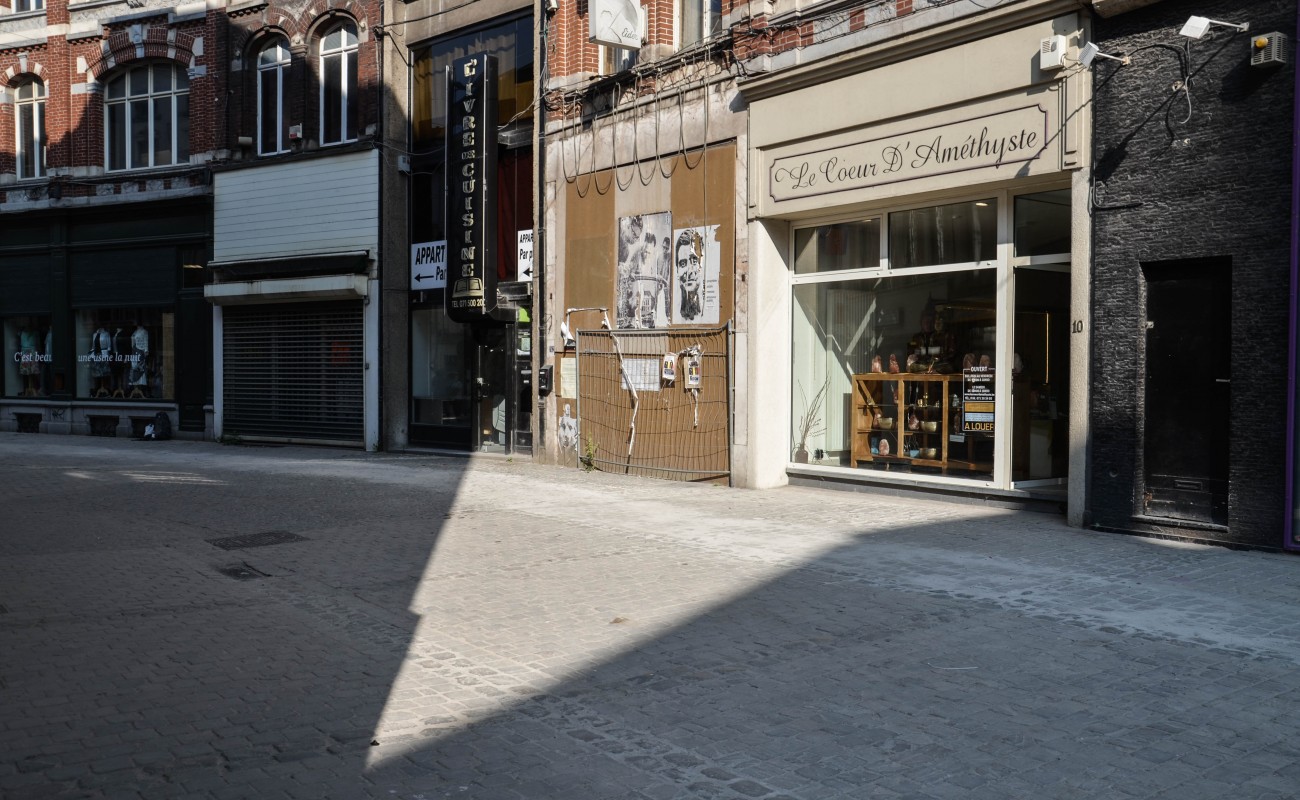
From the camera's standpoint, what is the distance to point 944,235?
12.3m

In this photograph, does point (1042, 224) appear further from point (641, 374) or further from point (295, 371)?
point (295, 371)

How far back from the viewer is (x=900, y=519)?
35.9 ft

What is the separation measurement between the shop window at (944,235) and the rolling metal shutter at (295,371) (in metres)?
12.0

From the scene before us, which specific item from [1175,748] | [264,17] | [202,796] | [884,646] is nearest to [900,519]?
[884,646]

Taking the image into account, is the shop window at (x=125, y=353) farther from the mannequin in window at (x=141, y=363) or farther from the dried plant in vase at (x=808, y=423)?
the dried plant in vase at (x=808, y=423)

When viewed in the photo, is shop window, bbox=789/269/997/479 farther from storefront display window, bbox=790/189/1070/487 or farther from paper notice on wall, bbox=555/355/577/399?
paper notice on wall, bbox=555/355/577/399

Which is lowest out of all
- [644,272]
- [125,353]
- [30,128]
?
[125,353]

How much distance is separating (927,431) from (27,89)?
78.7 ft

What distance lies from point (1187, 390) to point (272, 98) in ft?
62.5

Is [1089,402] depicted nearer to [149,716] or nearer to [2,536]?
[149,716]

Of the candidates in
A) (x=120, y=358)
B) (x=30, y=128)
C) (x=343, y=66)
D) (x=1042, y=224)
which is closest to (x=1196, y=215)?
(x=1042, y=224)

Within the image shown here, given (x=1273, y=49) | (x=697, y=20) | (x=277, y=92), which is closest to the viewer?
(x=1273, y=49)

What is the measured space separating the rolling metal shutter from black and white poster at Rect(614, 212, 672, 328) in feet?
24.1

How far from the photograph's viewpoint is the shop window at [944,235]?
1186 cm
